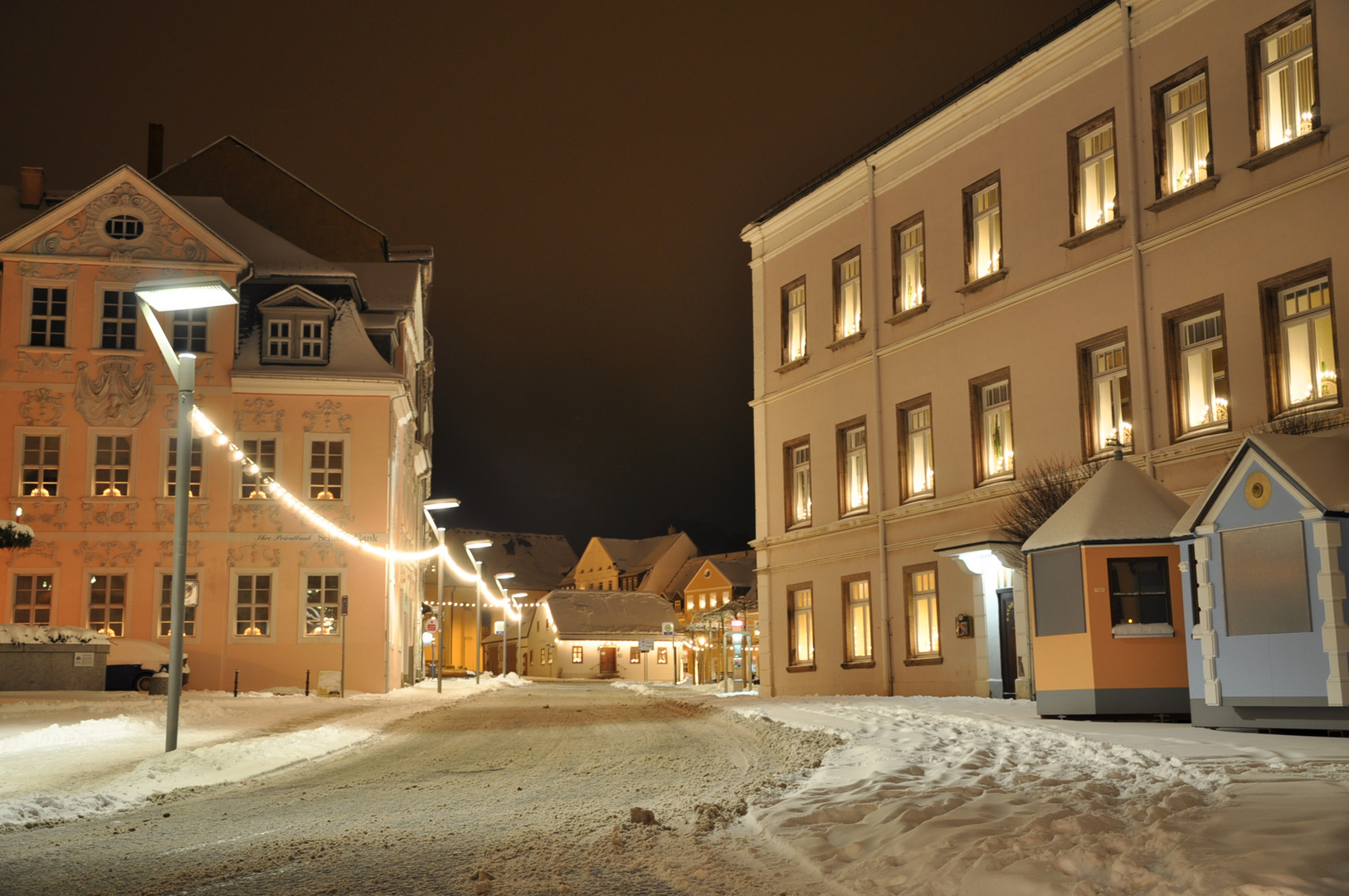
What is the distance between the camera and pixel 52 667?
29.6 metres

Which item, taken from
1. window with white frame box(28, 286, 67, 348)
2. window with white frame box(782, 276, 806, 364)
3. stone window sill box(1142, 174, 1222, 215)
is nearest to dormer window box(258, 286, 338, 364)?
window with white frame box(28, 286, 67, 348)

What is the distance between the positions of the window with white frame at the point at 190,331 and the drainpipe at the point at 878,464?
20.2 meters

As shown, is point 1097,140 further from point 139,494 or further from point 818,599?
point 139,494

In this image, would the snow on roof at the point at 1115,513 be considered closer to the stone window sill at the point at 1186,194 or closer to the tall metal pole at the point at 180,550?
the stone window sill at the point at 1186,194

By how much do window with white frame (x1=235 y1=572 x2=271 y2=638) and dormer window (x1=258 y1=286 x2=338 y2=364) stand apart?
6.55m

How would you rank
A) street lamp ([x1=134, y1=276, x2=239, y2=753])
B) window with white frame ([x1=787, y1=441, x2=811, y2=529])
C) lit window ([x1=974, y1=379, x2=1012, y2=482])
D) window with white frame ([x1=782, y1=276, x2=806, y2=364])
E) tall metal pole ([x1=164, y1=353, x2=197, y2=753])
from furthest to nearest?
window with white frame ([x1=782, y1=276, x2=806, y2=364]) → window with white frame ([x1=787, y1=441, x2=811, y2=529]) → lit window ([x1=974, y1=379, x2=1012, y2=482]) → tall metal pole ([x1=164, y1=353, x2=197, y2=753]) → street lamp ([x1=134, y1=276, x2=239, y2=753])

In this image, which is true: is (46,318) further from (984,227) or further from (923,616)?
(984,227)

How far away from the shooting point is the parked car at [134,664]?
3269 cm

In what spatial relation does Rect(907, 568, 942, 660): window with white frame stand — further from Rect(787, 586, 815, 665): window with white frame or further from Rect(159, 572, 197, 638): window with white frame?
Rect(159, 572, 197, 638): window with white frame

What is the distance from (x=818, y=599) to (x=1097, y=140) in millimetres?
12826

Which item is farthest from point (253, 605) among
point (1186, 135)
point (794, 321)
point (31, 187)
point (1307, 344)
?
point (1307, 344)

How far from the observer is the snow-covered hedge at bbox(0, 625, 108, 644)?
96.4 ft

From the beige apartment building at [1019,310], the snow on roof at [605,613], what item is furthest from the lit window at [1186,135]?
the snow on roof at [605,613]

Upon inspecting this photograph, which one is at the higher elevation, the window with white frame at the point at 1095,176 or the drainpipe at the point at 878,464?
the window with white frame at the point at 1095,176
